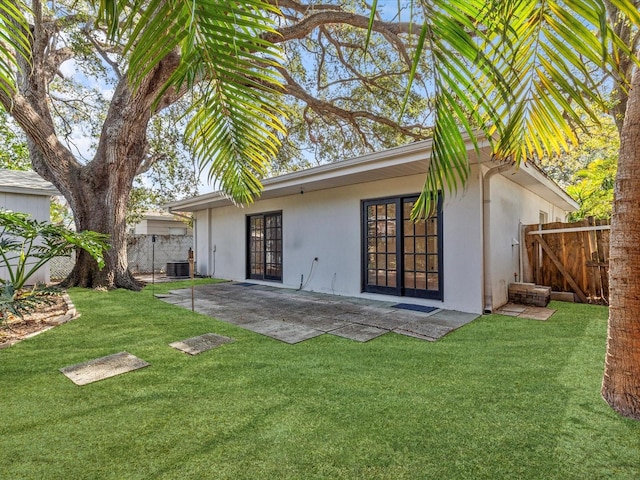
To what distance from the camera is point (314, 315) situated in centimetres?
492

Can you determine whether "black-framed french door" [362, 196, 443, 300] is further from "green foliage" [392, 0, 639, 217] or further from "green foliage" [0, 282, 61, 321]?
"green foliage" [0, 282, 61, 321]

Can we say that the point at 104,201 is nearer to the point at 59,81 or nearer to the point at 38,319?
the point at 38,319

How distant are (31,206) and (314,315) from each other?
24.4 feet

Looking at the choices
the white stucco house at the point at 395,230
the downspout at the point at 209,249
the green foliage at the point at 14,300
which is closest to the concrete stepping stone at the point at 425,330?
the white stucco house at the point at 395,230

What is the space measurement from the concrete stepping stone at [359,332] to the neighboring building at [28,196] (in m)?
7.51

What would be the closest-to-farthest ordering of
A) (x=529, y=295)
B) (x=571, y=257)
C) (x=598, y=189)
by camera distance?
(x=529, y=295)
(x=571, y=257)
(x=598, y=189)

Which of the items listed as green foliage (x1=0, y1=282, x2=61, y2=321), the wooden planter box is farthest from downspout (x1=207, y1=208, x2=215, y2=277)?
the wooden planter box

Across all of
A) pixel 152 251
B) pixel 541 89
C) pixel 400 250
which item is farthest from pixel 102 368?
pixel 152 251

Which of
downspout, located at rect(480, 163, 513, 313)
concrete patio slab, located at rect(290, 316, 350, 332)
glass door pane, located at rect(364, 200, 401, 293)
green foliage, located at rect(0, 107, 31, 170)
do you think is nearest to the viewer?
concrete patio slab, located at rect(290, 316, 350, 332)

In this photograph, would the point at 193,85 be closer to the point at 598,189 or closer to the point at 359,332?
the point at 359,332

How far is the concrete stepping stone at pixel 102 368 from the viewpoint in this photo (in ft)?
8.74

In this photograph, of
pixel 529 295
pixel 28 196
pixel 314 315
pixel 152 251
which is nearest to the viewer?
pixel 314 315

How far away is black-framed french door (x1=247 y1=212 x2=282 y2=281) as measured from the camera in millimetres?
8555

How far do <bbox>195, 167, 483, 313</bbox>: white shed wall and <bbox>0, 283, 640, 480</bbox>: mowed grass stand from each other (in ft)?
5.84
